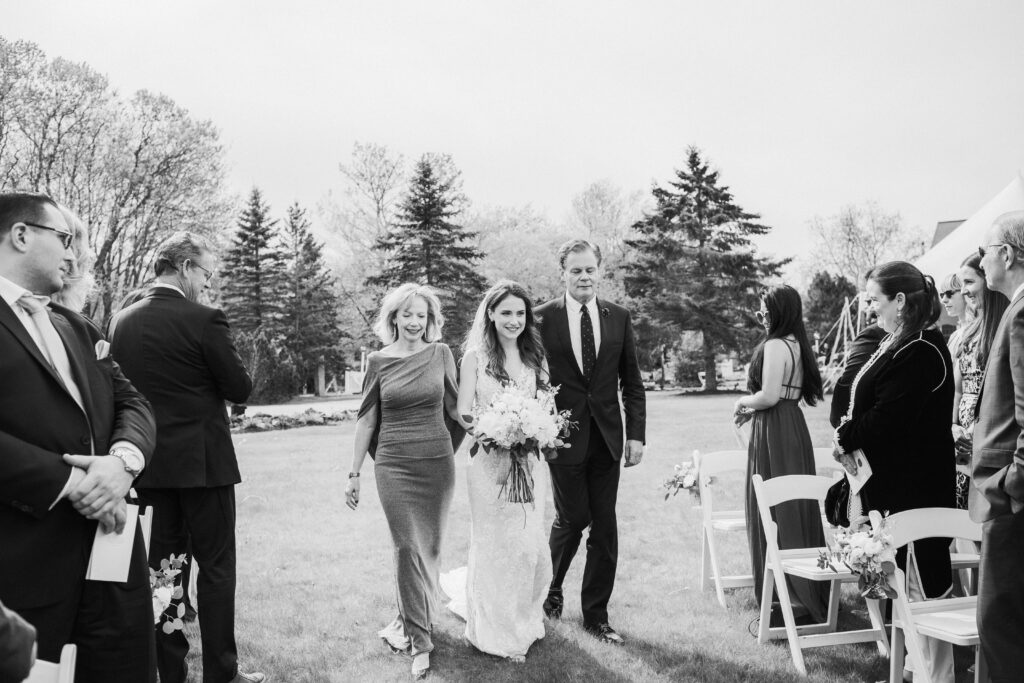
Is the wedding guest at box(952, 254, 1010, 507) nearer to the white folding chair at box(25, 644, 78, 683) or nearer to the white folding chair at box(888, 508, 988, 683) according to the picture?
the white folding chair at box(888, 508, 988, 683)

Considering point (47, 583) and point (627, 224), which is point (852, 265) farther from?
point (47, 583)

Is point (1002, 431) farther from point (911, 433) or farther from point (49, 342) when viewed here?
point (49, 342)

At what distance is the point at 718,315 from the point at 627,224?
25.9 feet

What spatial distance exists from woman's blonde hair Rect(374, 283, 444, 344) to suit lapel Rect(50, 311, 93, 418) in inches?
102

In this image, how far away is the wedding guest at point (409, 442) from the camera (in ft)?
17.1

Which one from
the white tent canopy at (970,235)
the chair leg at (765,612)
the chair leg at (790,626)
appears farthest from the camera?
the white tent canopy at (970,235)

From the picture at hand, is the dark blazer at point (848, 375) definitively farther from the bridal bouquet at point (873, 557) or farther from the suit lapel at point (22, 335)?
the suit lapel at point (22, 335)

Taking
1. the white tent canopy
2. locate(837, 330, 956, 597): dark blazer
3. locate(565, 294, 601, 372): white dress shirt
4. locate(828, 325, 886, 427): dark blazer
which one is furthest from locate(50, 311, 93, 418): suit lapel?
the white tent canopy

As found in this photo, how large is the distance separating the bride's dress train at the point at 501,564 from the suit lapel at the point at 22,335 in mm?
3017

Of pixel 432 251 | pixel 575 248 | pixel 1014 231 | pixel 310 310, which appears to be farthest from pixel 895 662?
pixel 310 310

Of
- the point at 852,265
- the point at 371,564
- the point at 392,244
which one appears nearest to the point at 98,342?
the point at 371,564

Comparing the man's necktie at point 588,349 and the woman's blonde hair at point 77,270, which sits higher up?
the woman's blonde hair at point 77,270

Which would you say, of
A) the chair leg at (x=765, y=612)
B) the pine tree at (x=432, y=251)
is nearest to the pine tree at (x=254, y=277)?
the pine tree at (x=432, y=251)

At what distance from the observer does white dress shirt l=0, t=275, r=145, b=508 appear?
8.79 feet
